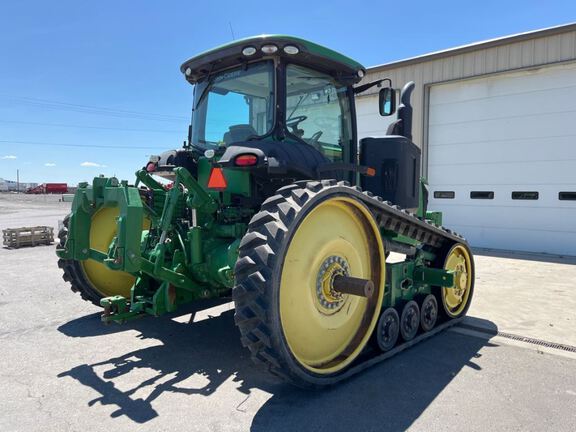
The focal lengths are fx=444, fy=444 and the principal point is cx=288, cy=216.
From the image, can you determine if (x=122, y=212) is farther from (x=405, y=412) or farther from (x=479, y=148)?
(x=479, y=148)

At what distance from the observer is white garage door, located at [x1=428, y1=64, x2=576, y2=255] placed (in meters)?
10.4

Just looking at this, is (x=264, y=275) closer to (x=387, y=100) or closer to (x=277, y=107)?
(x=277, y=107)

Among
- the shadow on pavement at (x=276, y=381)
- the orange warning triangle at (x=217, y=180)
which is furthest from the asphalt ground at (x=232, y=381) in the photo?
the orange warning triangle at (x=217, y=180)

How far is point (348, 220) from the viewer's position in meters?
3.82

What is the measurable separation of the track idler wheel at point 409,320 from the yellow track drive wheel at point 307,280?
0.65 m

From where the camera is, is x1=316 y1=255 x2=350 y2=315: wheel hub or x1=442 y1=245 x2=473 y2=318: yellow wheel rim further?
x1=442 y1=245 x2=473 y2=318: yellow wheel rim

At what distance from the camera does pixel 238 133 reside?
13.9 ft

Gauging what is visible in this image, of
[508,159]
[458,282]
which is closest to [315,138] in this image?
[458,282]

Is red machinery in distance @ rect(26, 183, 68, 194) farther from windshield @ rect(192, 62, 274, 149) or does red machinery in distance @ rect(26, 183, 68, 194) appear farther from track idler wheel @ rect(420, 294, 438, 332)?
track idler wheel @ rect(420, 294, 438, 332)

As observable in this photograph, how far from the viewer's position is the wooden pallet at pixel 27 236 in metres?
11.6

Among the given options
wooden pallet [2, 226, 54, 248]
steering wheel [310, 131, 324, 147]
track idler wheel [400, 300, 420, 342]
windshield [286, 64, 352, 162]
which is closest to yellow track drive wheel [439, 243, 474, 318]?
track idler wheel [400, 300, 420, 342]

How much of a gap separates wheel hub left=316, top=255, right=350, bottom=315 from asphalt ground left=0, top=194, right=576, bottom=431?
629mm

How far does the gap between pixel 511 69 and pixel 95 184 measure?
34.3 feet

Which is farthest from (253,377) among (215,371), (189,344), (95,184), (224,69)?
→ (224,69)
